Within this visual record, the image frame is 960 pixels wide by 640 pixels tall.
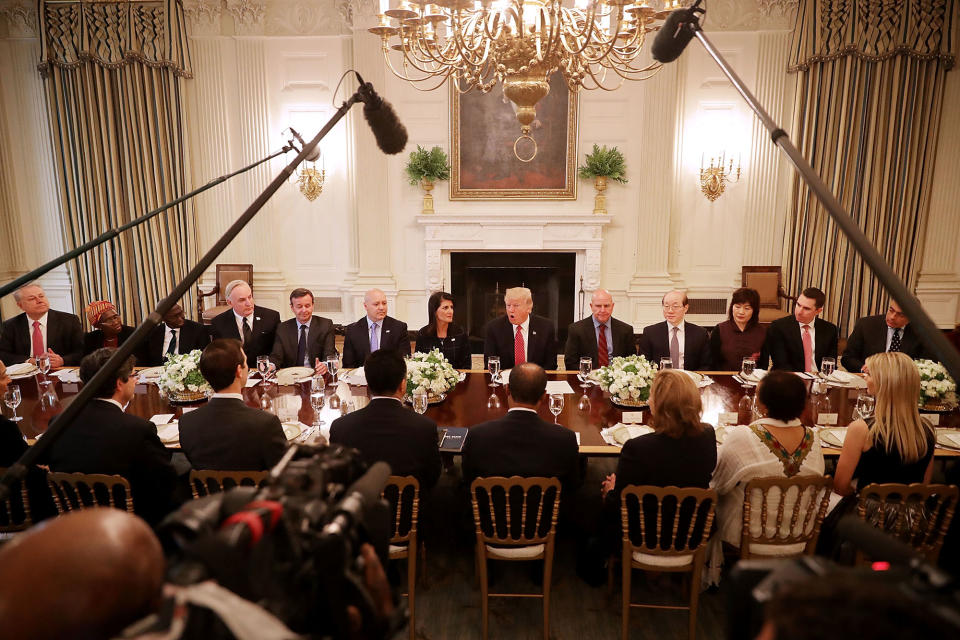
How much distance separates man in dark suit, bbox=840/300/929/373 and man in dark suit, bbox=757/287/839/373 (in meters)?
0.21

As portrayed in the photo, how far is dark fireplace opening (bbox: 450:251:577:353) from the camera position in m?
7.75

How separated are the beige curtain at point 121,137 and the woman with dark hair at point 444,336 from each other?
426 centimetres

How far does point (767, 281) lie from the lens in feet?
24.3

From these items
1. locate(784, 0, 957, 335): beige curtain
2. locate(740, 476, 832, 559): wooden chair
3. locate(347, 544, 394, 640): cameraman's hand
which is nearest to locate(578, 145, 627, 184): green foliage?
locate(784, 0, 957, 335): beige curtain

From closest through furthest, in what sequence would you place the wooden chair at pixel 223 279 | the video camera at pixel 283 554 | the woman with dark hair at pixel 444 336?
1. the video camera at pixel 283 554
2. the woman with dark hair at pixel 444 336
3. the wooden chair at pixel 223 279

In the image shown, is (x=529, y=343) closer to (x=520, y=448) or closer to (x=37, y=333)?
(x=520, y=448)

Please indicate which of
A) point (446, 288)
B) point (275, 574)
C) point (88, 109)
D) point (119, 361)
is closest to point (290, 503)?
point (275, 574)

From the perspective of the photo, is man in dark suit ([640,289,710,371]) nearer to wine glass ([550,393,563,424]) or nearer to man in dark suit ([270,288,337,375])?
wine glass ([550,393,563,424])

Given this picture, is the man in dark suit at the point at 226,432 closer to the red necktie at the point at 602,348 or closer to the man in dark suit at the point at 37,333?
the man in dark suit at the point at 37,333

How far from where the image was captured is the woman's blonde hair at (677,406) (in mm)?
2580

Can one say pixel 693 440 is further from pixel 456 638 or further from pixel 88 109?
pixel 88 109

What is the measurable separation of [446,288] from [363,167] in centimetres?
179

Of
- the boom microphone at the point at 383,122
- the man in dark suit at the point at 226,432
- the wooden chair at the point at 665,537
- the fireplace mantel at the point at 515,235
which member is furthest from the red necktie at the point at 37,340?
the wooden chair at the point at 665,537

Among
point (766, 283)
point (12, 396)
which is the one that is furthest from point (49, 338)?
point (766, 283)
